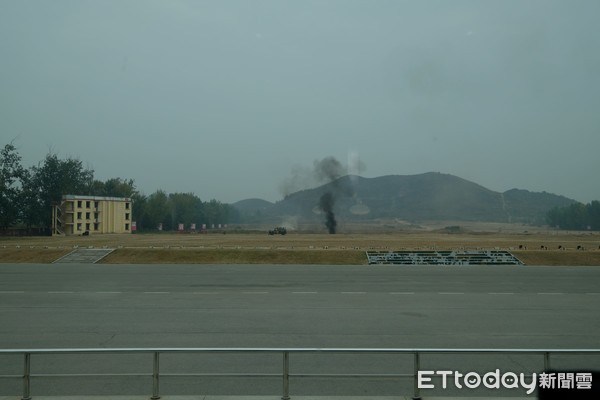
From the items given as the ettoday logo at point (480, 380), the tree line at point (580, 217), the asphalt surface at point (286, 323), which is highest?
the tree line at point (580, 217)

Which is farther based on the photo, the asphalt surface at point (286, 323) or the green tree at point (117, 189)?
the green tree at point (117, 189)

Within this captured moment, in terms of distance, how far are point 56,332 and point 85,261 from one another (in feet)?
96.9

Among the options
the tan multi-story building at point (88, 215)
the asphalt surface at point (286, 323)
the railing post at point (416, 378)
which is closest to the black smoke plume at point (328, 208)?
the tan multi-story building at point (88, 215)

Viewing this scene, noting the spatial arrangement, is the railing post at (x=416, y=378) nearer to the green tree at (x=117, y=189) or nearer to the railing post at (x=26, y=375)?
the railing post at (x=26, y=375)

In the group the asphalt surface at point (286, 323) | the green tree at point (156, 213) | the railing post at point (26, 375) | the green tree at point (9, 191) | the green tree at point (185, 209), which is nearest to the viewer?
the railing post at point (26, 375)

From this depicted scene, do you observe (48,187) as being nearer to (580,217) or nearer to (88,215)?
(88,215)

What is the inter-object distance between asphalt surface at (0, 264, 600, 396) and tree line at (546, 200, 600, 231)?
407ft

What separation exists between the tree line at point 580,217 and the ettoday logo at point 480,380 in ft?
478

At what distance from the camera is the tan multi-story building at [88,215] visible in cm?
9631

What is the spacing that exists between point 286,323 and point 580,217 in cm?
15093

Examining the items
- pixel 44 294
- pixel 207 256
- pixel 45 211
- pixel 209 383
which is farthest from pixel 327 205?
pixel 209 383

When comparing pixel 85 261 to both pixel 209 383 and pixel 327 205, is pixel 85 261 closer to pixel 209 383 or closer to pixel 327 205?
pixel 209 383

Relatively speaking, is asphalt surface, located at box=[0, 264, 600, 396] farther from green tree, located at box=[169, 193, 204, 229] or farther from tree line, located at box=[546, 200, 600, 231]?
tree line, located at box=[546, 200, 600, 231]

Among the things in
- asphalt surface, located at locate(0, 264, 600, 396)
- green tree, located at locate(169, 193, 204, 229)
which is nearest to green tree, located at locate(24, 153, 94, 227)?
green tree, located at locate(169, 193, 204, 229)
